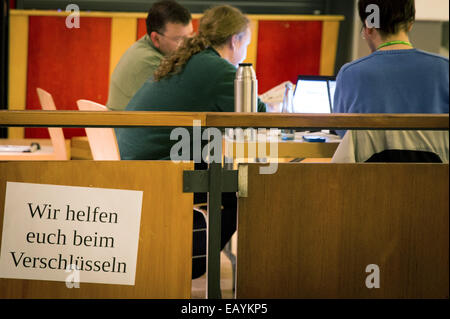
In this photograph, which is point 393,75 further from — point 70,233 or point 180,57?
point 70,233

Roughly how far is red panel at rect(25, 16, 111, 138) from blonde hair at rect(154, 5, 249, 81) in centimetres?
331

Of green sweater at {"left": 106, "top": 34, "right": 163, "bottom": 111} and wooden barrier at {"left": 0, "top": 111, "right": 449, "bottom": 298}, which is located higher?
green sweater at {"left": 106, "top": 34, "right": 163, "bottom": 111}

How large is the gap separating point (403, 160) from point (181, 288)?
2.07 ft

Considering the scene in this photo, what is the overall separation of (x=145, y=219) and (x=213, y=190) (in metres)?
0.16

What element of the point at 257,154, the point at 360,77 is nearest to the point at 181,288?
the point at 257,154

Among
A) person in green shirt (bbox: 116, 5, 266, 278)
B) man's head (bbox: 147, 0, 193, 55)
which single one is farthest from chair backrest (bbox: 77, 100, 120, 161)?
man's head (bbox: 147, 0, 193, 55)

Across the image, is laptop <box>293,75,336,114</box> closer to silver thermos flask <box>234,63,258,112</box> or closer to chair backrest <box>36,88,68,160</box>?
silver thermos flask <box>234,63,258,112</box>

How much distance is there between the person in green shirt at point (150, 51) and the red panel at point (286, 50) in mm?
2585

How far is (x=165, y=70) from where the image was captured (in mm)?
1942

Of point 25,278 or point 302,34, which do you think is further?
point 302,34

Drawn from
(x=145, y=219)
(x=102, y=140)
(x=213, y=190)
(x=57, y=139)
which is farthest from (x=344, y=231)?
(x=57, y=139)

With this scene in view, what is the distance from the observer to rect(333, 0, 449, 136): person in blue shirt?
1593 millimetres

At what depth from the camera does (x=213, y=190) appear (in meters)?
1.29
